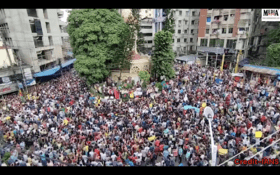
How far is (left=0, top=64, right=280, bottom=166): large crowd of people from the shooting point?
8281mm

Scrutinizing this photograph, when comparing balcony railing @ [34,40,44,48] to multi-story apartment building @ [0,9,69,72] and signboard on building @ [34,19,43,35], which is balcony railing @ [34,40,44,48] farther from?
signboard on building @ [34,19,43,35]

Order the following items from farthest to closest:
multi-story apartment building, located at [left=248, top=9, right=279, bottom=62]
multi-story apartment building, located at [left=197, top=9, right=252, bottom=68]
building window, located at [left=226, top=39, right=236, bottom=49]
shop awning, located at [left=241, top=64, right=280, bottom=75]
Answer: multi-story apartment building, located at [left=248, top=9, right=279, bottom=62] < building window, located at [left=226, top=39, right=236, bottom=49] < multi-story apartment building, located at [left=197, top=9, right=252, bottom=68] < shop awning, located at [left=241, top=64, right=280, bottom=75]

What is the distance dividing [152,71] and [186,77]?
3888mm

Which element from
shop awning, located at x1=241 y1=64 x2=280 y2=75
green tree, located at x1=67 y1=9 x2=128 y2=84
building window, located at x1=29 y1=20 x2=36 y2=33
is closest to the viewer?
green tree, located at x1=67 y1=9 x2=128 y2=84

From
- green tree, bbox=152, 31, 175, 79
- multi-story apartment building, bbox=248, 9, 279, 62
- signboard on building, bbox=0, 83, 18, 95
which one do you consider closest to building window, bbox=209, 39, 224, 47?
multi-story apartment building, bbox=248, 9, 279, 62

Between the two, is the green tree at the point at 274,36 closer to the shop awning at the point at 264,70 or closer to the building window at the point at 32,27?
the shop awning at the point at 264,70

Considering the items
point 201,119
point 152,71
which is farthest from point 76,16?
point 201,119

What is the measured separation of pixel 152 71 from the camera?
20.0 metres

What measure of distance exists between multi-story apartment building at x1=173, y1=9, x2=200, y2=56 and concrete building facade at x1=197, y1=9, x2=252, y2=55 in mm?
7381

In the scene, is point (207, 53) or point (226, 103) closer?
point (226, 103)

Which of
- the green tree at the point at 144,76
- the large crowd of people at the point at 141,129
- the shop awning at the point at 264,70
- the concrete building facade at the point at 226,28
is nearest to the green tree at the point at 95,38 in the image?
the green tree at the point at 144,76

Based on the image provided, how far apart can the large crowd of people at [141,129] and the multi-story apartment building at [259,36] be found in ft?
46.6
